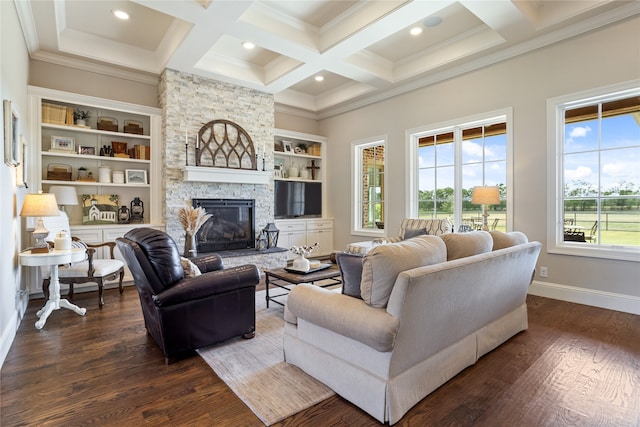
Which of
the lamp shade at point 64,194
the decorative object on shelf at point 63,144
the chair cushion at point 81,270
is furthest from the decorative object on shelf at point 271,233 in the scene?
the decorative object on shelf at point 63,144

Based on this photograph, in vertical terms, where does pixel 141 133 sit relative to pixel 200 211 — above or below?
above

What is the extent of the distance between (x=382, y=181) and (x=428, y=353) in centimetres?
462

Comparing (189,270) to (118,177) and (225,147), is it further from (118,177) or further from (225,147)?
(225,147)

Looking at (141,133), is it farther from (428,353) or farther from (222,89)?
(428,353)

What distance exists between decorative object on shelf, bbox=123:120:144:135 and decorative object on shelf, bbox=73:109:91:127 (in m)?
0.48

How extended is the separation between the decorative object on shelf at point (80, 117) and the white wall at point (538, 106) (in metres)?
4.81

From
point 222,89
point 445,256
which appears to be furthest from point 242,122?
point 445,256

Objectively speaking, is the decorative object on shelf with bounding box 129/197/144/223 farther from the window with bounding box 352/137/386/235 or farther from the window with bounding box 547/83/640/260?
the window with bounding box 547/83/640/260

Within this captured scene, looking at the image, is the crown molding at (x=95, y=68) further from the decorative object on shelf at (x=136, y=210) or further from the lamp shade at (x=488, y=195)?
the lamp shade at (x=488, y=195)

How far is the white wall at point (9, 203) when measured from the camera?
103 inches

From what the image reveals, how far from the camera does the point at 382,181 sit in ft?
20.8

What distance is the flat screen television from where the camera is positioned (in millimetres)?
6746

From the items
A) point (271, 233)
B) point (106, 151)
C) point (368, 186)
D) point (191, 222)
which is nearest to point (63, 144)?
point (106, 151)

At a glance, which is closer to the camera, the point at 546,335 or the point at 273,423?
the point at 273,423
